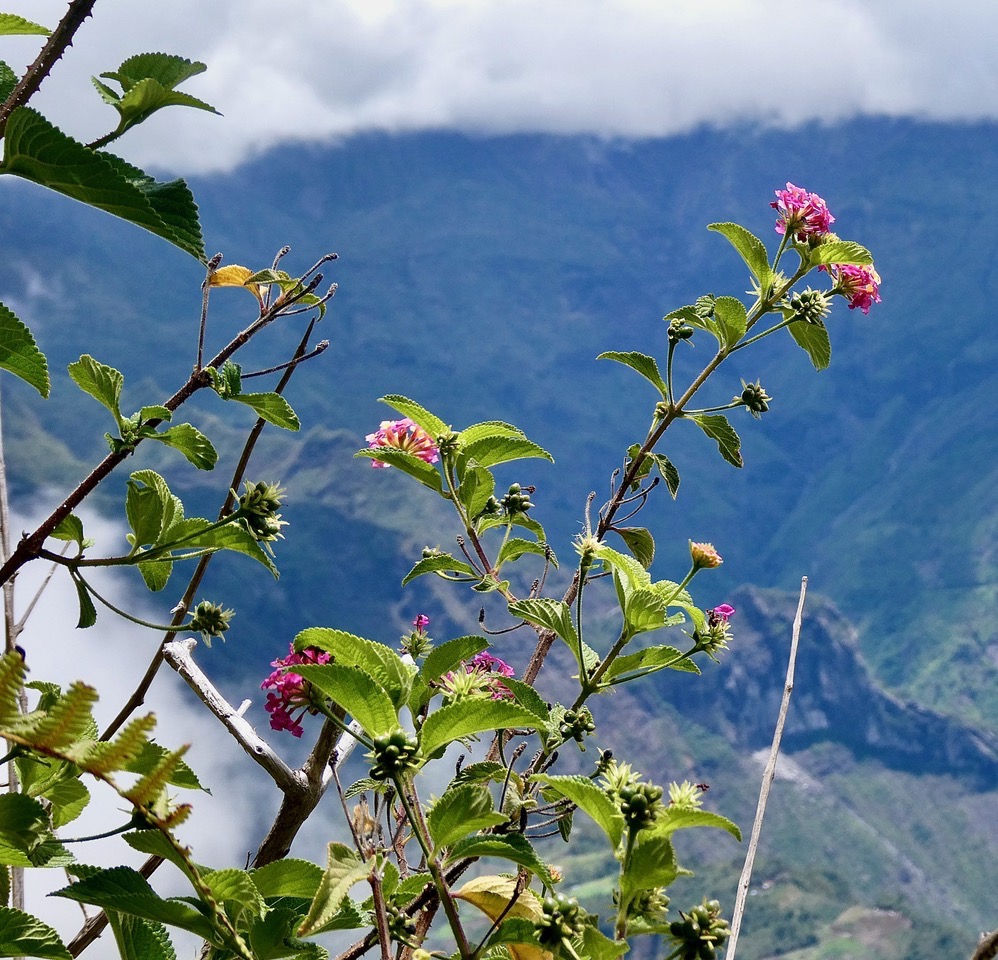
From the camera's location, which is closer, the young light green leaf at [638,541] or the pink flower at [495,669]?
the pink flower at [495,669]

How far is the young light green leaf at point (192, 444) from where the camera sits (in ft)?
5.24

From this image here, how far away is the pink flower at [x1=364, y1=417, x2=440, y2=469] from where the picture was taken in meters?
2.34

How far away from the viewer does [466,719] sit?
1.24 meters

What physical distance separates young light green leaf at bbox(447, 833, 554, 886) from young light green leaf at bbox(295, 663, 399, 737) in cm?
16

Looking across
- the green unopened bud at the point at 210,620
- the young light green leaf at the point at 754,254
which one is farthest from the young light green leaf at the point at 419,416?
the young light green leaf at the point at 754,254

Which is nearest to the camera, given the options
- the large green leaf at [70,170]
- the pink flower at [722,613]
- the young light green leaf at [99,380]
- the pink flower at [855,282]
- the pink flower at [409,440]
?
the large green leaf at [70,170]

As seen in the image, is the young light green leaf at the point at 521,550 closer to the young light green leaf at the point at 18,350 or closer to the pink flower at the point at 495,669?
the pink flower at the point at 495,669

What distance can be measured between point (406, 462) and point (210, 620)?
0.69m

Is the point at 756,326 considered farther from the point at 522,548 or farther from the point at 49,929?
the point at 49,929

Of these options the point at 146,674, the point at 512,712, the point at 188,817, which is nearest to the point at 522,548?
the point at 146,674

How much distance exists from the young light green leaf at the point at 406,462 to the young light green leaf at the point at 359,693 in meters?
0.95

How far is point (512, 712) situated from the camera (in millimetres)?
1235

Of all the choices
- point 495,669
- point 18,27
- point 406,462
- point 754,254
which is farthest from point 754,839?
point 754,254

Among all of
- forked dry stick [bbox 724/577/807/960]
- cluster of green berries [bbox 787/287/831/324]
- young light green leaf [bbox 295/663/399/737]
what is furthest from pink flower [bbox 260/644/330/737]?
cluster of green berries [bbox 787/287/831/324]
